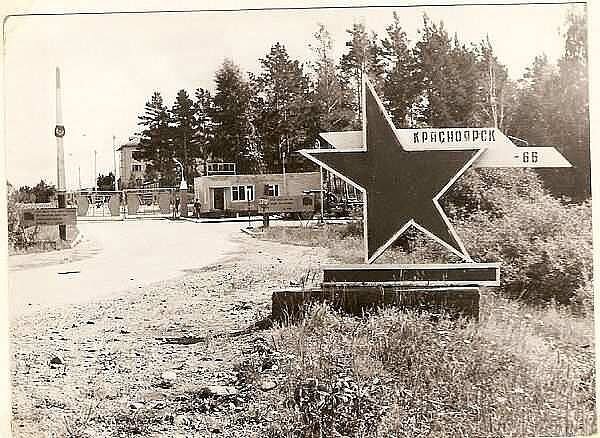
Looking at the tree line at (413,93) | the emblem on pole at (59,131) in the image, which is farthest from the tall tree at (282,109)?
the emblem on pole at (59,131)

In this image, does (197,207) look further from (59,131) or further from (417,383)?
(417,383)

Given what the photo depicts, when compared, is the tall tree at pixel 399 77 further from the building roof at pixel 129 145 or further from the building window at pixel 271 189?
the building roof at pixel 129 145

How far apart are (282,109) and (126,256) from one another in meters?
0.71

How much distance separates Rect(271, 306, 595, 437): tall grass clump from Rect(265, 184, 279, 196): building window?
1.33 ft

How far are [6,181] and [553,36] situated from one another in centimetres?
183

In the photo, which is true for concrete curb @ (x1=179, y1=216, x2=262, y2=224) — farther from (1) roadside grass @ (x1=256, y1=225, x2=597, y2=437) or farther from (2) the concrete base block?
(2) the concrete base block

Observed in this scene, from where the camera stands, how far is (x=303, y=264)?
104 inches

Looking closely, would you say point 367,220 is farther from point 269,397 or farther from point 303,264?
point 269,397

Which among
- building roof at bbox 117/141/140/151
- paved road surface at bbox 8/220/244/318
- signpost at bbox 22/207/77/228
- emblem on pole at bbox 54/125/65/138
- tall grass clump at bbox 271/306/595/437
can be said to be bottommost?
tall grass clump at bbox 271/306/595/437

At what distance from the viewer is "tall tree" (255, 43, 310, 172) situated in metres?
2.60

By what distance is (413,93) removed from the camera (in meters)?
2.59

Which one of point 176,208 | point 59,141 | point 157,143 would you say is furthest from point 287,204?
point 59,141

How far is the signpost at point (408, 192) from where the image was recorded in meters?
2.59

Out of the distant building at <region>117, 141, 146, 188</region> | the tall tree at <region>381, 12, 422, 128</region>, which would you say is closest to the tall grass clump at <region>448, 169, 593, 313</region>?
the tall tree at <region>381, 12, 422, 128</region>
